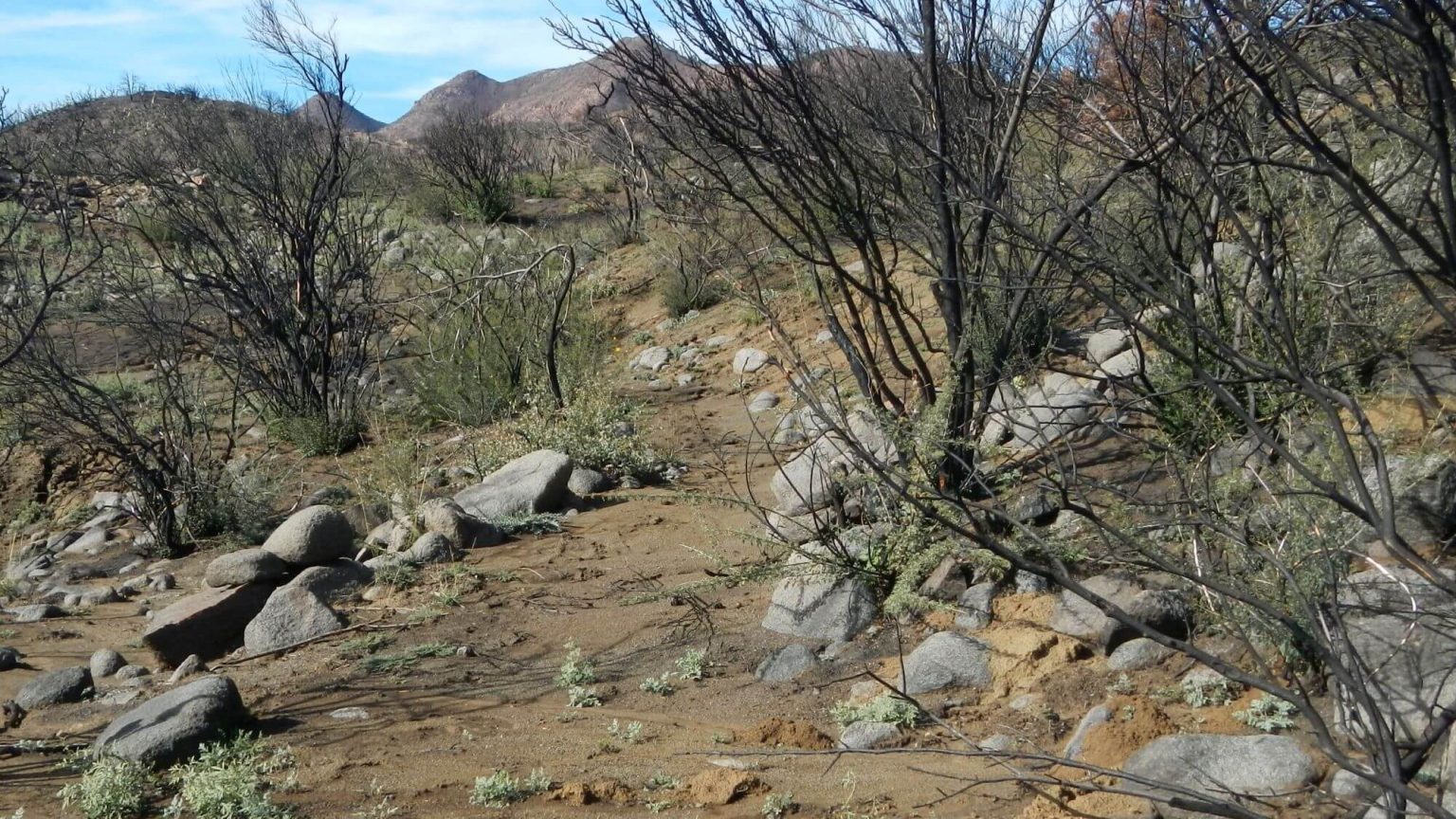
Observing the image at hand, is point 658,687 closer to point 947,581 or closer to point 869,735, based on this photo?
point 869,735

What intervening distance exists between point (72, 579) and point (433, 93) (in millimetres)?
85670

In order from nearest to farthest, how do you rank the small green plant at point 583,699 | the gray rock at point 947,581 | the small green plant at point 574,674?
the small green plant at point 583,699, the small green plant at point 574,674, the gray rock at point 947,581

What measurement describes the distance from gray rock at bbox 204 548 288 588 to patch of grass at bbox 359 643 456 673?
128 centimetres

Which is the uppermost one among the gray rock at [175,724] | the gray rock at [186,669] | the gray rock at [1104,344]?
the gray rock at [1104,344]

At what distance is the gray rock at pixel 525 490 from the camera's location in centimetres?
786

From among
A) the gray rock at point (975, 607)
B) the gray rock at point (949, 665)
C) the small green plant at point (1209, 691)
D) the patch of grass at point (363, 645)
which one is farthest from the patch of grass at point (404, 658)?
the small green plant at point (1209, 691)

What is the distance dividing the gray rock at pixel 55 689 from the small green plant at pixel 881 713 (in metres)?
3.21

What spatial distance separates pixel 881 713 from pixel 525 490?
4.02 metres

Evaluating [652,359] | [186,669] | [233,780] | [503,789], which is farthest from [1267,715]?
[652,359]

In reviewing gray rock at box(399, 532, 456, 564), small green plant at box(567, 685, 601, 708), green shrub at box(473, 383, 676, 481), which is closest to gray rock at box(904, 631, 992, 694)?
small green plant at box(567, 685, 601, 708)

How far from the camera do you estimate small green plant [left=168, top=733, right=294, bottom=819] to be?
3.82 metres

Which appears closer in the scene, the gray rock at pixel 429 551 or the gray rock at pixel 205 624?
the gray rock at pixel 205 624

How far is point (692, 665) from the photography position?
16.8ft

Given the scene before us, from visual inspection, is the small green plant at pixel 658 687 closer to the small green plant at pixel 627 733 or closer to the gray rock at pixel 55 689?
the small green plant at pixel 627 733
